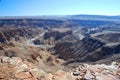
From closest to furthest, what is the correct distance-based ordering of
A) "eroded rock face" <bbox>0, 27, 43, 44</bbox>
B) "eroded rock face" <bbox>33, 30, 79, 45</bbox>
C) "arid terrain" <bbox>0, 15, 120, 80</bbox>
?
1. "arid terrain" <bbox>0, 15, 120, 80</bbox>
2. "eroded rock face" <bbox>0, 27, 43, 44</bbox>
3. "eroded rock face" <bbox>33, 30, 79, 45</bbox>

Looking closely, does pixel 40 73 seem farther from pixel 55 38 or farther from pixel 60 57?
pixel 55 38

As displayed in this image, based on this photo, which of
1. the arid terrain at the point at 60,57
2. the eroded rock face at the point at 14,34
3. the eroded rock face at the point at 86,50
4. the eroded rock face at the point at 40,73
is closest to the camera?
the eroded rock face at the point at 40,73

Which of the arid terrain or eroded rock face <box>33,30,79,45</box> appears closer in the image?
the arid terrain

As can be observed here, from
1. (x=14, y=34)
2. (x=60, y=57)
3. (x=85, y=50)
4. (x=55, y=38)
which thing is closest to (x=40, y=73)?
(x=60, y=57)

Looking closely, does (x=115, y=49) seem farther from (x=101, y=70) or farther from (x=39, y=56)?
(x=101, y=70)

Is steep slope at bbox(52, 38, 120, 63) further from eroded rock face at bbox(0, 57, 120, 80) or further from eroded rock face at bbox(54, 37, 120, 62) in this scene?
eroded rock face at bbox(0, 57, 120, 80)

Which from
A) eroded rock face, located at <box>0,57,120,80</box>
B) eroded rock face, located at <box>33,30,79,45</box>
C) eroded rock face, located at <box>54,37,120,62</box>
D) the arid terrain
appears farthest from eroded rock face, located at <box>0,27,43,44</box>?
eroded rock face, located at <box>0,57,120,80</box>

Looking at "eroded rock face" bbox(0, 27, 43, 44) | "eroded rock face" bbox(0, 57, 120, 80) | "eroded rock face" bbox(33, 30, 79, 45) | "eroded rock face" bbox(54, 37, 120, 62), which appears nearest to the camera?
"eroded rock face" bbox(0, 57, 120, 80)

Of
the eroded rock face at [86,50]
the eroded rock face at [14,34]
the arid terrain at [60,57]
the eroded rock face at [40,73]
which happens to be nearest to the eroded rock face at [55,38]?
the arid terrain at [60,57]

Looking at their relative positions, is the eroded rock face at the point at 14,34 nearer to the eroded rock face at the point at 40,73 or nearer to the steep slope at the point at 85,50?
the steep slope at the point at 85,50

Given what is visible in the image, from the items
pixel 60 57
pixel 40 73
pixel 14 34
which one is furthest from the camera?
pixel 14 34

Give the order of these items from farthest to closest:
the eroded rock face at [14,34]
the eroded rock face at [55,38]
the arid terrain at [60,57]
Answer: the eroded rock face at [55,38] → the eroded rock face at [14,34] → the arid terrain at [60,57]

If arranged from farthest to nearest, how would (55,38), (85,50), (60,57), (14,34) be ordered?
(55,38)
(14,34)
(60,57)
(85,50)
